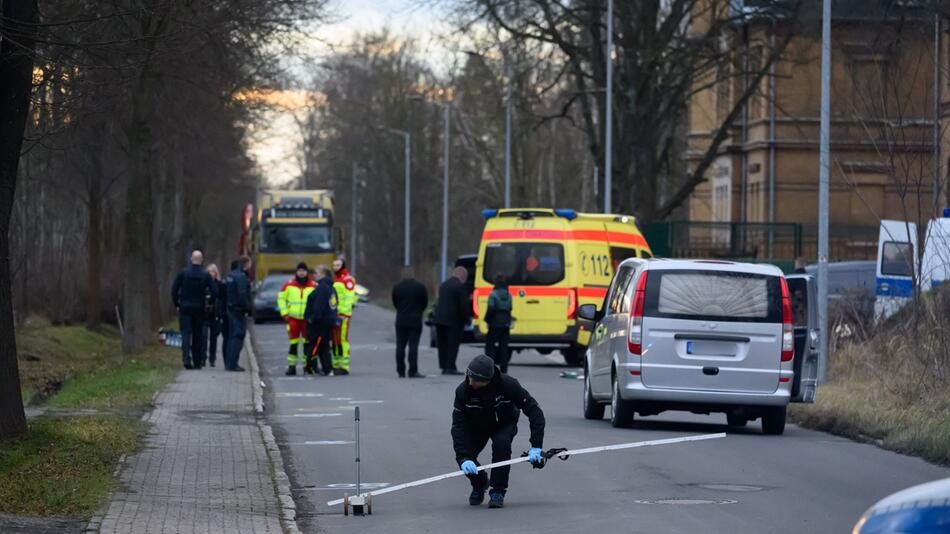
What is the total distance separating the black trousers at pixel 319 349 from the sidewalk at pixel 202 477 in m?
5.83

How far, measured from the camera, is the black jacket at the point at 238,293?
87.7 feet

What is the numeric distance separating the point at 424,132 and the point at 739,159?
30700mm

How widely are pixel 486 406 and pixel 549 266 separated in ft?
58.4

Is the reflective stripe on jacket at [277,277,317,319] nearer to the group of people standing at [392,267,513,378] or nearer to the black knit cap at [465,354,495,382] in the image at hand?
the group of people standing at [392,267,513,378]

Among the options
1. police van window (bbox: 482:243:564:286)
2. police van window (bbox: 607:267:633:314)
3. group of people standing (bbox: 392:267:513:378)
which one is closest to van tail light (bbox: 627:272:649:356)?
police van window (bbox: 607:267:633:314)

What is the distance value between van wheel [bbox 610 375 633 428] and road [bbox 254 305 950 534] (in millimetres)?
105

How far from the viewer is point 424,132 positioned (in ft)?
275

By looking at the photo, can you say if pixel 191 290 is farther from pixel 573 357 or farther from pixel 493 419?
pixel 493 419

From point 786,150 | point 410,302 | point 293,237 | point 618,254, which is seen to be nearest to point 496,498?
point 410,302

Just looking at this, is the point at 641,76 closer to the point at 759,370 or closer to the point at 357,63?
the point at 759,370

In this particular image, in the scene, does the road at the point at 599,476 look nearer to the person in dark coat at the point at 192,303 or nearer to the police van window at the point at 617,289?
the police van window at the point at 617,289

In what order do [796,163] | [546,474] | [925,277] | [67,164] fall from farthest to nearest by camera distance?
[796,163] → [67,164] → [925,277] → [546,474]

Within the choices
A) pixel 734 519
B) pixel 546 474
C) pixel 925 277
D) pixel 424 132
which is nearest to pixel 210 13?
pixel 925 277

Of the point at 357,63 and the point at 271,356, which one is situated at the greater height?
the point at 357,63
